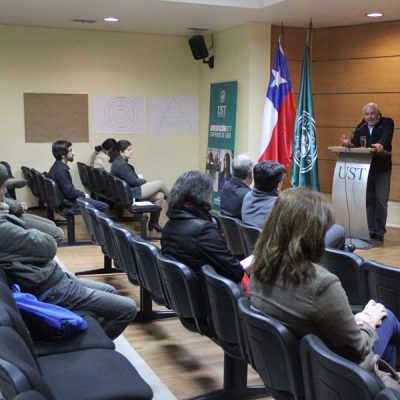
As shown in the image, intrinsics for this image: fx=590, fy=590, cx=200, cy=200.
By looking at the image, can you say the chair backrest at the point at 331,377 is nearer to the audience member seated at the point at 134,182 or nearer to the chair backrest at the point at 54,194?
the chair backrest at the point at 54,194

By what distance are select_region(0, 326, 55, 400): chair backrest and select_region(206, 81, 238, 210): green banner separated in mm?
7628

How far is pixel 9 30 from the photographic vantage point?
9180 millimetres

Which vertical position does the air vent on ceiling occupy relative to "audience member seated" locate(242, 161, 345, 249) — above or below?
above

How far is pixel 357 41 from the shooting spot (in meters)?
8.59

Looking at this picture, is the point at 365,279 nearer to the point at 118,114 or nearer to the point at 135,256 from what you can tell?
the point at 135,256

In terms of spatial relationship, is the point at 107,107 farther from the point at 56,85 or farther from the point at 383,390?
the point at 383,390

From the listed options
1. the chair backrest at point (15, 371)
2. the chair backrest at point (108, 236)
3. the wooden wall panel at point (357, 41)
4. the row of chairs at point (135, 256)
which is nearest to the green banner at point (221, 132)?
the wooden wall panel at point (357, 41)

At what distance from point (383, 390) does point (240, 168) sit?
138 inches

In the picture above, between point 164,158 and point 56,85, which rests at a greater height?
point 56,85

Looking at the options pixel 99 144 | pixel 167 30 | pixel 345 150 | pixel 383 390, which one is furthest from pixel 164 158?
pixel 383 390

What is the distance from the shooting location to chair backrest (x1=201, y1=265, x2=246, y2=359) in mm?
2480

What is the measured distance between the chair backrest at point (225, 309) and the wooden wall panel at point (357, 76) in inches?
250

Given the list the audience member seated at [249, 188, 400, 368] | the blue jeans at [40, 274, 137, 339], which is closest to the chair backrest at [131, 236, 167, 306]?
the blue jeans at [40, 274, 137, 339]

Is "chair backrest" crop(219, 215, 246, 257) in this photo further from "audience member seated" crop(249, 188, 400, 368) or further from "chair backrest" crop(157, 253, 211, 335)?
"audience member seated" crop(249, 188, 400, 368)
